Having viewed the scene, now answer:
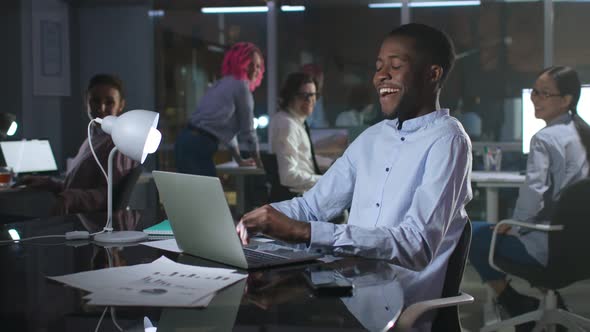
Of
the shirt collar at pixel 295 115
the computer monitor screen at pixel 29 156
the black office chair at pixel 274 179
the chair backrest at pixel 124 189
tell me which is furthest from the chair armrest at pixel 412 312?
the computer monitor screen at pixel 29 156

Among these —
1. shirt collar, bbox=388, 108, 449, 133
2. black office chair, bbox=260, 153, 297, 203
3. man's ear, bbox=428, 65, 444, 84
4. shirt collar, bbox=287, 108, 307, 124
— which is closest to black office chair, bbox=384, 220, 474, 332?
shirt collar, bbox=388, 108, 449, 133

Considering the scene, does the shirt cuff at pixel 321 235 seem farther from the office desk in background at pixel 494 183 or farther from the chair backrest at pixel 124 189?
the office desk in background at pixel 494 183

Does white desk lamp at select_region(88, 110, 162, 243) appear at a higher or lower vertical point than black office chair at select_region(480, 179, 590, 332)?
higher

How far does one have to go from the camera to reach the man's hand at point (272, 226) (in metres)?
1.53

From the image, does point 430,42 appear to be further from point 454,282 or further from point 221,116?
point 221,116

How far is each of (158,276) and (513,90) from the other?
555 centimetres

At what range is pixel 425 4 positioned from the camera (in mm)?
6406

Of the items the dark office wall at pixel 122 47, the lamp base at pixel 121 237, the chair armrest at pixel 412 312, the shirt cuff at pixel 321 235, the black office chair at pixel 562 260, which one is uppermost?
the dark office wall at pixel 122 47

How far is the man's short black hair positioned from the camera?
5.96 ft

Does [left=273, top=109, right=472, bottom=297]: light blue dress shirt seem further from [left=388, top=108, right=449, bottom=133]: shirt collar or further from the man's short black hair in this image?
the man's short black hair

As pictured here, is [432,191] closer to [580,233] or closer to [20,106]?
[580,233]

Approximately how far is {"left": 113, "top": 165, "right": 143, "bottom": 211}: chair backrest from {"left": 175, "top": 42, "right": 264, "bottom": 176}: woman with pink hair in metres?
1.69

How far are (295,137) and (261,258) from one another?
304 centimetres

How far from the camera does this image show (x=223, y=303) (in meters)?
1.19
